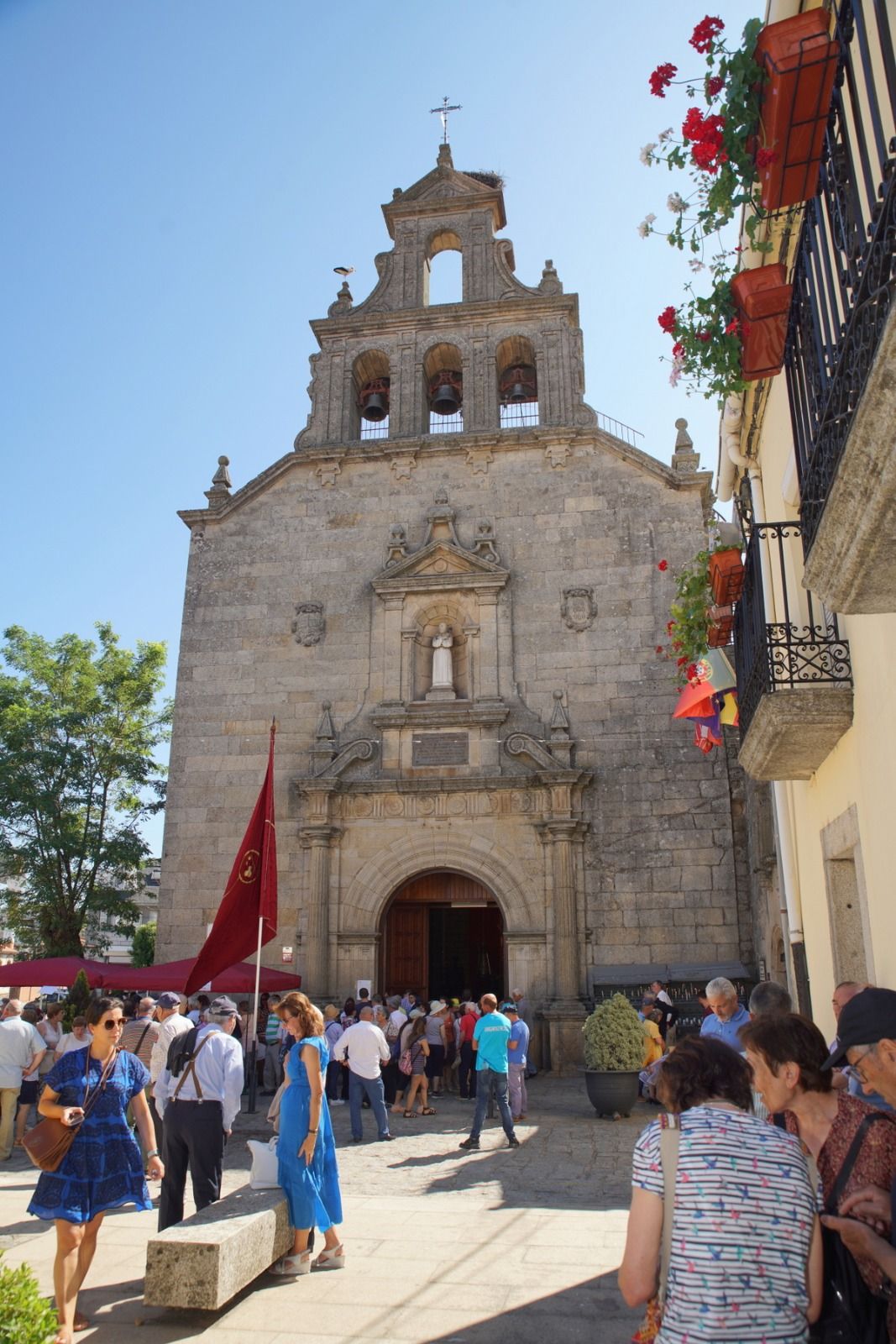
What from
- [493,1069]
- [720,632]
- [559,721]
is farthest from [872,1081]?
[559,721]

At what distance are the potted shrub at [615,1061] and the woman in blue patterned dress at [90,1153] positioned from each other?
6739mm

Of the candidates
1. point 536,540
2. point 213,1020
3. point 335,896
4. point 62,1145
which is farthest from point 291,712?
point 62,1145

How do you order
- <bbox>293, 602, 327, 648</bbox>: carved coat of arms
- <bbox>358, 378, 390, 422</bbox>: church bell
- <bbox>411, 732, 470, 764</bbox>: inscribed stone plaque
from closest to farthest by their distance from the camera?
<bbox>411, 732, 470, 764</bbox>: inscribed stone plaque → <bbox>293, 602, 327, 648</bbox>: carved coat of arms → <bbox>358, 378, 390, 422</bbox>: church bell

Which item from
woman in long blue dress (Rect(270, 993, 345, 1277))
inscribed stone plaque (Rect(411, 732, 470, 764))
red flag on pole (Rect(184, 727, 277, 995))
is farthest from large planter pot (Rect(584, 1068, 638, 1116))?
inscribed stone plaque (Rect(411, 732, 470, 764))

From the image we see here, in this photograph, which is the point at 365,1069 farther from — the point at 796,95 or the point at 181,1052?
the point at 796,95

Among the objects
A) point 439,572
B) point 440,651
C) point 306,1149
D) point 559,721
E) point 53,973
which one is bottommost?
point 306,1149

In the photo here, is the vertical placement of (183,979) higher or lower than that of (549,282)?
lower

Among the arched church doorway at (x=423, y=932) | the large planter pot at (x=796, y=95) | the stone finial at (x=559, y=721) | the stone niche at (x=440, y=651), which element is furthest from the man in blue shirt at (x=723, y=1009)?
the arched church doorway at (x=423, y=932)

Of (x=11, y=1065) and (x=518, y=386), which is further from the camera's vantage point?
(x=518, y=386)

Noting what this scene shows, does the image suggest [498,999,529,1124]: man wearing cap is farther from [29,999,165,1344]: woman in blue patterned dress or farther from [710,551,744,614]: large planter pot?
[29,999,165,1344]: woman in blue patterned dress

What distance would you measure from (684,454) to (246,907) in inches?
452

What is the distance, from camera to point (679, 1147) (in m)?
2.58

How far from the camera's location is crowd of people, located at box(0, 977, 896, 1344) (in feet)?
8.18

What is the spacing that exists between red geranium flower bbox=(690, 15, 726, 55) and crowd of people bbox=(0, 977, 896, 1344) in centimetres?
438
